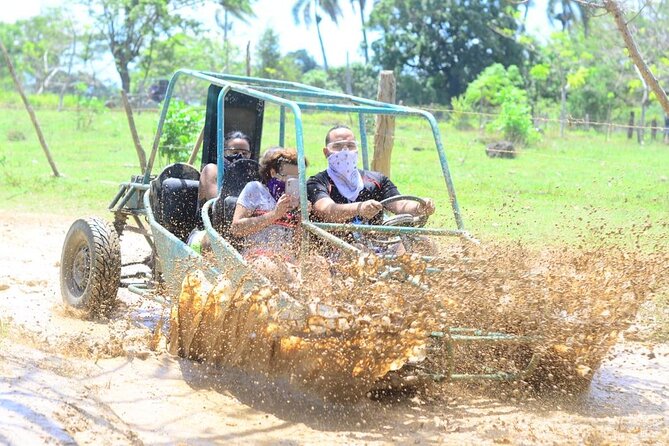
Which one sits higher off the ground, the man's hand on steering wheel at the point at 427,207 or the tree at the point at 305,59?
the tree at the point at 305,59

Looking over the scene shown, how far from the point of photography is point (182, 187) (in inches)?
281

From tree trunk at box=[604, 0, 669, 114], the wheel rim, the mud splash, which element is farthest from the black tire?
tree trunk at box=[604, 0, 669, 114]

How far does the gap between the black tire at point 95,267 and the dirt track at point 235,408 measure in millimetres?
532

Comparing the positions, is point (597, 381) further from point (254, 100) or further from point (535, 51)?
point (535, 51)

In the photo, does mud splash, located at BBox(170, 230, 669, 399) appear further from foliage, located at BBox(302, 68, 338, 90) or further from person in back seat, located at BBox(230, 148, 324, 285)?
foliage, located at BBox(302, 68, 338, 90)

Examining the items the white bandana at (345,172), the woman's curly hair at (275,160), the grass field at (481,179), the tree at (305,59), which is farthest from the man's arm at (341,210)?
the tree at (305,59)

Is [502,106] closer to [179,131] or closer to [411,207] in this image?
[179,131]

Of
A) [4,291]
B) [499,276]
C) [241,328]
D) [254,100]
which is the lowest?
[4,291]

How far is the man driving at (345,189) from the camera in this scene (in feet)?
19.2

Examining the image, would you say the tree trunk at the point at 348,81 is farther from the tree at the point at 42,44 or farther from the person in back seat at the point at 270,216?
the person in back seat at the point at 270,216

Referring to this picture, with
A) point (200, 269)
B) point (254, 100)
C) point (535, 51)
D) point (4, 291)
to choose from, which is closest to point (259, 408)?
point (200, 269)

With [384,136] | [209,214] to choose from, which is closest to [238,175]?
[209,214]

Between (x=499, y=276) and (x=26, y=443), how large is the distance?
8.41ft

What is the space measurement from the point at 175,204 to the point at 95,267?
0.72m
